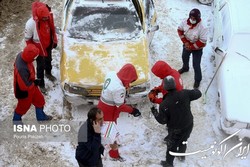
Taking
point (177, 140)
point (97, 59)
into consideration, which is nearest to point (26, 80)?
point (97, 59)

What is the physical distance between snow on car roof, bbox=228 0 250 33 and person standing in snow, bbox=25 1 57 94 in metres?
3.53

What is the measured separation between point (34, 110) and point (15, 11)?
12.4 ft

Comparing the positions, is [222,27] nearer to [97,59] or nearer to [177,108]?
[97,59]

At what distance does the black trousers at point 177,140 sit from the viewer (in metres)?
6.57

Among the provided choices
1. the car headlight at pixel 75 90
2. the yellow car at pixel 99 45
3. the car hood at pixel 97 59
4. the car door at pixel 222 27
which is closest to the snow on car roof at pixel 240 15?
the car door at pixel 222 27

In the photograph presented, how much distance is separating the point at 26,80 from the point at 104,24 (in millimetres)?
2312

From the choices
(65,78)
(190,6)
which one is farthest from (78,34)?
(190,6)

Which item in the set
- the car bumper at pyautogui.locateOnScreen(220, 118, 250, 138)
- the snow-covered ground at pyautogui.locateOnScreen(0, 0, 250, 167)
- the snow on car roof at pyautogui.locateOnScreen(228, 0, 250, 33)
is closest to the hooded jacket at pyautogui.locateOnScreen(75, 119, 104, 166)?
the snow-covered ground at pyautogui.locateOnScreen(0, 0, 250, 167)

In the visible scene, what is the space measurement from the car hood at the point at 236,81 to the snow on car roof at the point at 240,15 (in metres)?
0.15

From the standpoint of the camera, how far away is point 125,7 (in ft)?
28.4

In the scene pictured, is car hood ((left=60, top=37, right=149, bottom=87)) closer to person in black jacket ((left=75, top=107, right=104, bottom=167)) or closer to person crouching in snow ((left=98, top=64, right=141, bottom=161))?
person crouching in snow ((left=98, top=64, right=141, bottom=161))

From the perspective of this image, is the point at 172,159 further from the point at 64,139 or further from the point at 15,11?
the point at 15,11

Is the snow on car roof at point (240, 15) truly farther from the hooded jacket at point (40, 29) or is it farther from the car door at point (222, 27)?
the hooded jacket at point (40, 29)

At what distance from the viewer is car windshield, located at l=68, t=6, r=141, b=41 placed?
8336 mm
